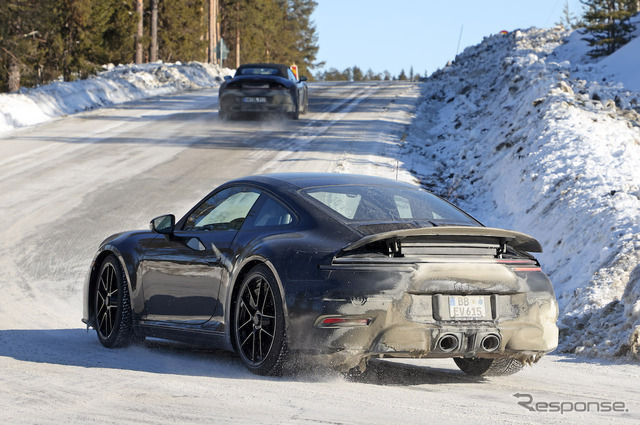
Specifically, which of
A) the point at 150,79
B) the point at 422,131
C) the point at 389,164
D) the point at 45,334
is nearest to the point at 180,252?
the point at 45,334

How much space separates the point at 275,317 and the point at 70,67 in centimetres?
4620

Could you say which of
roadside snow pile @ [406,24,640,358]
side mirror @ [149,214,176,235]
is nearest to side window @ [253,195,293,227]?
side mirror @ [149,214,176,235]

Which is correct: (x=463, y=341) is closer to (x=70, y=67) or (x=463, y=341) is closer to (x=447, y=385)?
(x=447, y=385)

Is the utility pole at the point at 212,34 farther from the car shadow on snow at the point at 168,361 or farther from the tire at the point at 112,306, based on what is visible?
the car shadow on snow at the point at 168,361

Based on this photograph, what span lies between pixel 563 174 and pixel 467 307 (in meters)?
7.63

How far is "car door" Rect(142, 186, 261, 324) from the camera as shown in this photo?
631 cm

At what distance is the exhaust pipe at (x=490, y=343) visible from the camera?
5543 mm

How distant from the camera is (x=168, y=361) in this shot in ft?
21.5

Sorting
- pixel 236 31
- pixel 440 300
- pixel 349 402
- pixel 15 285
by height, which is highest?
pixel 236 31

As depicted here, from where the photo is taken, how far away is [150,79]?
3631 cm

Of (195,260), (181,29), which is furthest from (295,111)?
(181,29)

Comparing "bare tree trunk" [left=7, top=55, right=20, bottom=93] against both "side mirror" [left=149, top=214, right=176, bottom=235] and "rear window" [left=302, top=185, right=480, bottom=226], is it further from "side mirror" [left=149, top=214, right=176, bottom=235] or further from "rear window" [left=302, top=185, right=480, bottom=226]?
"rear window" [left=302, top=185, right=480, bottom=226]

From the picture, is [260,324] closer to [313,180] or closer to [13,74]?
[313,180]

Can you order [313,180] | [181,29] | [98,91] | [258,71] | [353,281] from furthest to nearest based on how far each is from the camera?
[181,29] < [98,91] < [258,71] < [313,180] < [353,281]
